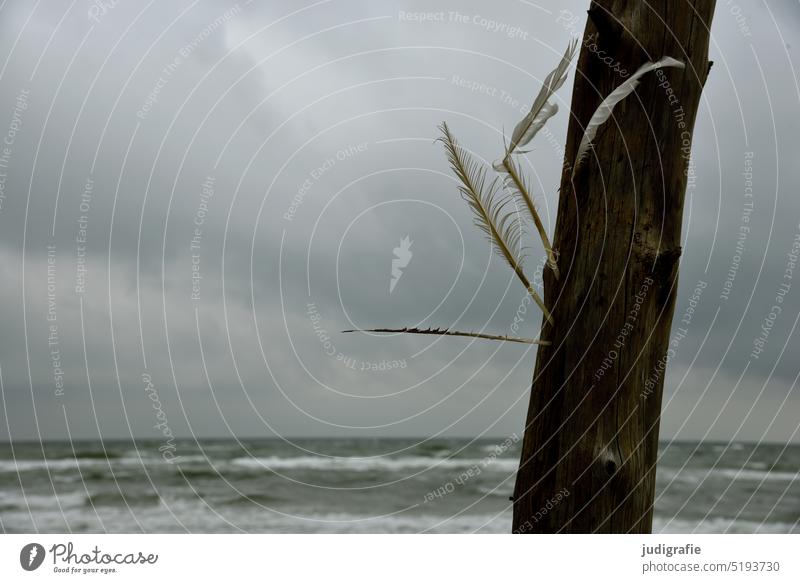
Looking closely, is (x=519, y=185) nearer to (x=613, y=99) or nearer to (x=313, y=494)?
(x=613, y=99)

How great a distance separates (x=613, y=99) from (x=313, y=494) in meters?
13.2

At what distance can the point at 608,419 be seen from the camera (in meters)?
2.17

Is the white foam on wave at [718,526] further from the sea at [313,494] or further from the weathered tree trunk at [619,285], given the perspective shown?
the weathered tree trunk at [619,285]

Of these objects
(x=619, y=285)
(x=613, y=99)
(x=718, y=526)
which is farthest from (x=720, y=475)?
(x=613, y=99)

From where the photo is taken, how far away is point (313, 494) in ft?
47.0

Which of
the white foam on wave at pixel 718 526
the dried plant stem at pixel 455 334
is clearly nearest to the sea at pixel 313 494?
the white foam on wave at pixel 718 526

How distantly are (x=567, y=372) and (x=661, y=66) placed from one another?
3.11 feet

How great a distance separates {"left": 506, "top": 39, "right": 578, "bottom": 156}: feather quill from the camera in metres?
2.36

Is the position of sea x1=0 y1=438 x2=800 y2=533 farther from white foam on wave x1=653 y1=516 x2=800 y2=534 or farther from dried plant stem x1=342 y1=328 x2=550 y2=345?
dried plant stem x1=342 y1=328 x2=550 y2=345

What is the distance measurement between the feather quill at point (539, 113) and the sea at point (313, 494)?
723cm

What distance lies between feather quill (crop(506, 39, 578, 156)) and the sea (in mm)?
7233

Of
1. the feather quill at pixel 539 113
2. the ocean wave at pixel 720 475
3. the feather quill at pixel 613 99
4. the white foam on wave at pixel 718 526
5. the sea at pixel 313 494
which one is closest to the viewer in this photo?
the feather quill at pixel 613 99

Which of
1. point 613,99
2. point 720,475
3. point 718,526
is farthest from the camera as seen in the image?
point 720,475

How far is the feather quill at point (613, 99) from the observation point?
2.13 m
